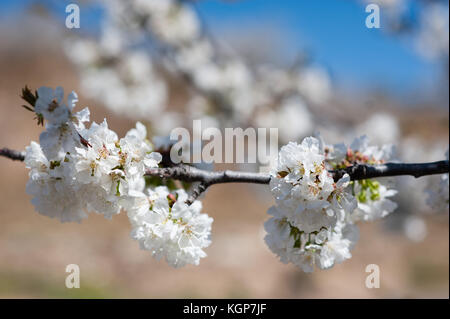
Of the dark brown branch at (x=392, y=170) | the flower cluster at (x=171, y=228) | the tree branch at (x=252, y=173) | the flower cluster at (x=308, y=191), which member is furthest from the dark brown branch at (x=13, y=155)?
the dark brown branch at (x=392, y=170)

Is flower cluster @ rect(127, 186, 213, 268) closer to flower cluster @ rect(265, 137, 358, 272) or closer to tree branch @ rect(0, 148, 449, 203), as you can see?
tree branch @ rect(0, 148, 449, 203)

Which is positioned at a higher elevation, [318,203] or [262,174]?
[262,174]

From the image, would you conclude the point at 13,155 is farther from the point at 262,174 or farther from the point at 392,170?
the point at 392,170

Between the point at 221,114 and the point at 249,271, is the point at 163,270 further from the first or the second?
the point at 221,114

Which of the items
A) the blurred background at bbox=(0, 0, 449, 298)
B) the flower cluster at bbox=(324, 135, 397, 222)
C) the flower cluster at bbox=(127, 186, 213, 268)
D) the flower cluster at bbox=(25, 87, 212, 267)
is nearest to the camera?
the flower cluster at bbox=(25, 87, 212, 267)

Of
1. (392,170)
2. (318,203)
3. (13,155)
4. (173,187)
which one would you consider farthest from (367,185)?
(13,155)

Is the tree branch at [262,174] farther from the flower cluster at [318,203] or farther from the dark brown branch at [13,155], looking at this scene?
the dark brown branch at [13,155]

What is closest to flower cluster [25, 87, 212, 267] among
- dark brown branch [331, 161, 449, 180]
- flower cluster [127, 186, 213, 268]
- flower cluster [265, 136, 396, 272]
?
flower cluster [127, 186, 213, 268]
